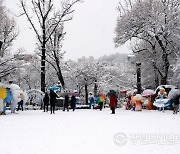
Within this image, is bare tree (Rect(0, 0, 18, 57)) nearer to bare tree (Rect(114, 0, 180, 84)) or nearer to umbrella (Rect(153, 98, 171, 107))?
bare tree (Rect(114, 0, 180, 84))

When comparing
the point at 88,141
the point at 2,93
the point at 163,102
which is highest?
the point at 2,93

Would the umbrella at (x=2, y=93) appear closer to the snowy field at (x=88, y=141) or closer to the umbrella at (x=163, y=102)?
the snowy field at (x=88, y=141)

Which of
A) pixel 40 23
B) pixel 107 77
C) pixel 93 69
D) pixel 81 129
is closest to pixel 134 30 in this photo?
pixel 40 23

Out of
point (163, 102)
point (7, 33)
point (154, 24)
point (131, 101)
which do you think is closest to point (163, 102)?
point (163, 102)

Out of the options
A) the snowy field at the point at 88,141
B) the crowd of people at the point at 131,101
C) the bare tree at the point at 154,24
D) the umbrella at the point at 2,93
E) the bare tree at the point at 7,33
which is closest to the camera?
the snowy field at the point at 88,141

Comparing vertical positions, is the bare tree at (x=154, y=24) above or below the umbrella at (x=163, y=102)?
above

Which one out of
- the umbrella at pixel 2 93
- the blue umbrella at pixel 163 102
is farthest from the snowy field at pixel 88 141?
the blue umbrella at pixel 163 102

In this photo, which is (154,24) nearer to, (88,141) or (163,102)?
(163,102)

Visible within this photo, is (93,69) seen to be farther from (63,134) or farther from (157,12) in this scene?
(63,134)

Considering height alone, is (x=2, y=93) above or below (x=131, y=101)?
above

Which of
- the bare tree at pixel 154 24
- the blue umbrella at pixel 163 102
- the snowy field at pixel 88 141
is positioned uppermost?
the bare tree at pixel 154 24

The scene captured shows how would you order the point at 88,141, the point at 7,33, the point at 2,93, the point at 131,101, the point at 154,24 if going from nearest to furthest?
the point at 88,141 → the point at 2,93 → the point at 131,101 → the point at 154,24 → the point at 7,33

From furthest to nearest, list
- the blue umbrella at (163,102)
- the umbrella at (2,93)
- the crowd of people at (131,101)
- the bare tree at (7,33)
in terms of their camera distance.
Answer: the bare tree at (7,33)
the blue umbrella at (163,102)
the crowd of people at (131,101)
the umbrella at (2,93)

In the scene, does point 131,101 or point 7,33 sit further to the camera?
point 7,33
